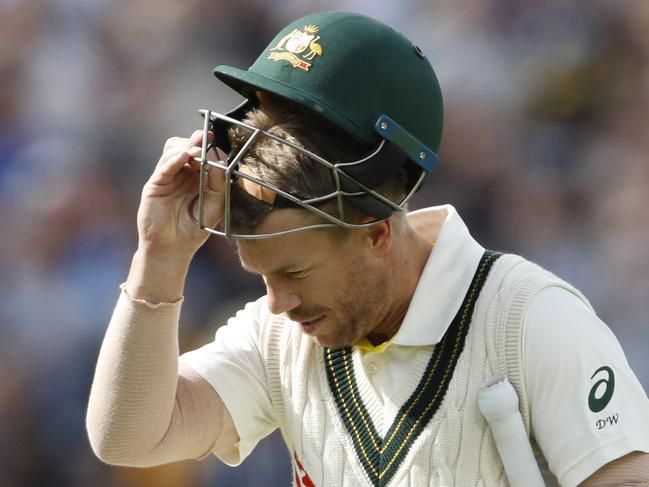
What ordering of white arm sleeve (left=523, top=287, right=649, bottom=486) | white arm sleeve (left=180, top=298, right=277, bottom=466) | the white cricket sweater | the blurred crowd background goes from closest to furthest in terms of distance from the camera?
white arm sleeve (left=523, top=287, right=649, bottom=486) → the white cricket sweater → white arm sleeve (left=180, top=298, right=277, bottom=466) → the blurred crowd background

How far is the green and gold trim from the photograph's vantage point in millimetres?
1838

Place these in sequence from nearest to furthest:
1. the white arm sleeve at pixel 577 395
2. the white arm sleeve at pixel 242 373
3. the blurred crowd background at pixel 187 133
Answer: the white arm sleeve at pixel 577 395, the white arm sleeve at pixel 242 373, the blurred crowd background at pixel 187 133

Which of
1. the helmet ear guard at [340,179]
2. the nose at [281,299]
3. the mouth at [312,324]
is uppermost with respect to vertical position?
the helmet ear guard at [340,179]

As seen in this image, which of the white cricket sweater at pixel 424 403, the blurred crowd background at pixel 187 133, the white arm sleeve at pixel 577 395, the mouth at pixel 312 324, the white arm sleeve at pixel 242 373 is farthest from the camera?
the blurred crowd background at pixel 187 133

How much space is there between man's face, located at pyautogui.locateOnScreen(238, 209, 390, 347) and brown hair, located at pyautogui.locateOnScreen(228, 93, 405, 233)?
0.05m

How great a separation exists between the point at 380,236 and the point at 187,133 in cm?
214

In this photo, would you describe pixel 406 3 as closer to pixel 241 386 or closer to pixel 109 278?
pixel 109 278

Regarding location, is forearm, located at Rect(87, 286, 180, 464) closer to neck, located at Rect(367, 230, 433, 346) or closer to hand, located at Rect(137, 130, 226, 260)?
hand, located at Rect(137, 130, 226, 260)

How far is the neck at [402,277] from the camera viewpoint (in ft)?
6.40

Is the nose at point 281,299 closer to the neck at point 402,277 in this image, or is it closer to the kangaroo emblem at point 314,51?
the neck at point 402,277

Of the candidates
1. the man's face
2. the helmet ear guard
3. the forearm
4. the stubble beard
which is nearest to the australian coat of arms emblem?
the helmet ear guard

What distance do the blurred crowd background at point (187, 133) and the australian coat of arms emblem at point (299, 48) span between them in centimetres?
201

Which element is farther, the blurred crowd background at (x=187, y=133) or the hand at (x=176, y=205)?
the blurred crowd background at (x=187, y=133)

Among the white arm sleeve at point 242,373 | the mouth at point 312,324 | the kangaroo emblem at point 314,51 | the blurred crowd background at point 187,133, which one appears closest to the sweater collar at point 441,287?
the mouth at point 312,324
